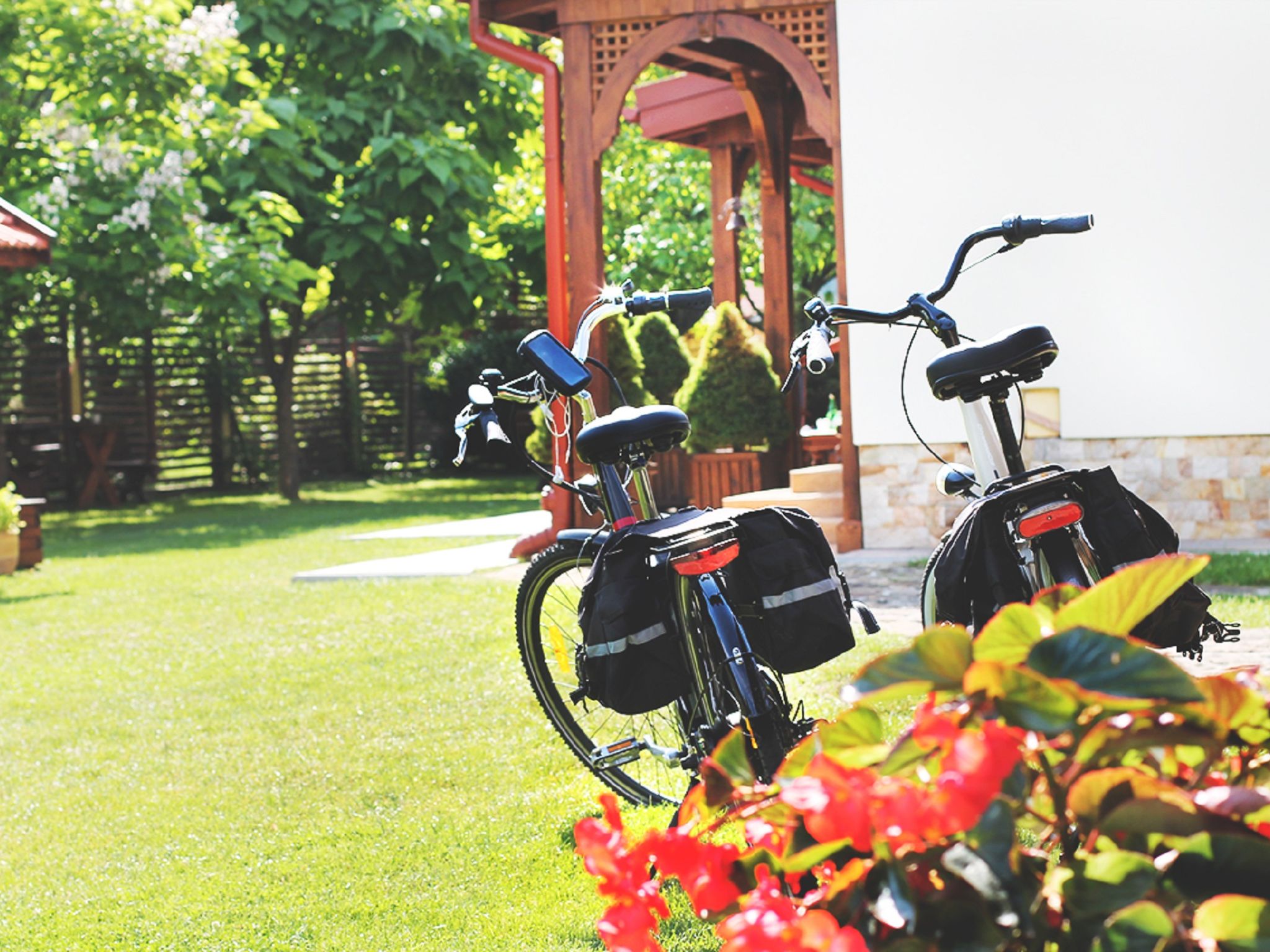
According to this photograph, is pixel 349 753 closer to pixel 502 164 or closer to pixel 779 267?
pixel 779 267

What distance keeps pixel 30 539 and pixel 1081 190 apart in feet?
22.6

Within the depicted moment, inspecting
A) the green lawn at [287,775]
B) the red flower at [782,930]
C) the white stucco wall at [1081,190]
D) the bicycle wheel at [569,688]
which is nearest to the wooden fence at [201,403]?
the green lawn at [287,775]

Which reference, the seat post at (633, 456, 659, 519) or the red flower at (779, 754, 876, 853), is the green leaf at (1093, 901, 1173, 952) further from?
the seat post at (633, 456, 659, 519)

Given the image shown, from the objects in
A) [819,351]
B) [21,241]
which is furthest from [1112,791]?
[21,241]

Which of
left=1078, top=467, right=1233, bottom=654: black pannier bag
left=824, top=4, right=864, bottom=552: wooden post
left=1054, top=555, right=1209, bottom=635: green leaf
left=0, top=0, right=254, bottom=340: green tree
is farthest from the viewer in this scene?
left=0, top=0, right=254, bottom=340: green tree

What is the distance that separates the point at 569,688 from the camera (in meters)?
3.86

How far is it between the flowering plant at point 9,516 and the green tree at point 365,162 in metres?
4.36

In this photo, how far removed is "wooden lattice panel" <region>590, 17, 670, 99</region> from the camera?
880 centimetres

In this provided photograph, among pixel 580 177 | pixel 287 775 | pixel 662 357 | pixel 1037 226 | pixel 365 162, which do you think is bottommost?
pixel 287 775

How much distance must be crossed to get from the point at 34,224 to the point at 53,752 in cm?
534

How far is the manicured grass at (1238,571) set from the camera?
6570mm

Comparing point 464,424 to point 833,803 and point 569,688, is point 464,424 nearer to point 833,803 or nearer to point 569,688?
point 569,688

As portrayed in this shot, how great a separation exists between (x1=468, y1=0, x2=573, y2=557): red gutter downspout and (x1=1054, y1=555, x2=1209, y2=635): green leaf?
8104mm

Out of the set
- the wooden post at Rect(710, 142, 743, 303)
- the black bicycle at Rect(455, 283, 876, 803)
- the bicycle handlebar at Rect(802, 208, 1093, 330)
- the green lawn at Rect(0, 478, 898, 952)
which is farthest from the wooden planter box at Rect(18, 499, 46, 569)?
the bicycle handlebar at Rect(802, 208, 1093, 330)
